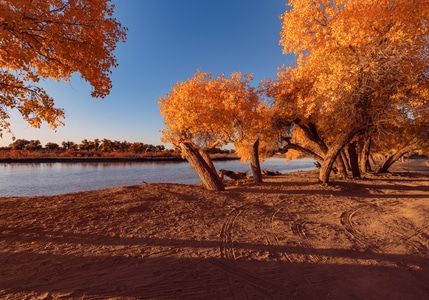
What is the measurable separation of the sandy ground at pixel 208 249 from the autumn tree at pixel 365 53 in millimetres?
4821

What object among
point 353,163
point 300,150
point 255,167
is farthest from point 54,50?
A: point 353,163

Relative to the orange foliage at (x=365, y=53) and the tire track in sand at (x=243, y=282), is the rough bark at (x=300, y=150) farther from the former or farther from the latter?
the tire track in sand at (x=243, y=282)

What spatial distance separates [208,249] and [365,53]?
10.7 m

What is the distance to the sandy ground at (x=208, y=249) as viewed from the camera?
140 inches

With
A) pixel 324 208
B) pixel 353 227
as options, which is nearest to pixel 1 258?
pixel 353 227

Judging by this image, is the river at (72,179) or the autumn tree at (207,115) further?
the river at (72,179)

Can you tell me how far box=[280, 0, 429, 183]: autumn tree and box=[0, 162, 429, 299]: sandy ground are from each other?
4821 millimetres

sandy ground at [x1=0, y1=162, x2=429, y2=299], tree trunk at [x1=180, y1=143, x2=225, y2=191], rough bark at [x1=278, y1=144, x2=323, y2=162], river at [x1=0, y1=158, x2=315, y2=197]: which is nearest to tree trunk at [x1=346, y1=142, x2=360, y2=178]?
rough bark at [x1=278, y1=144, x2=323, y2=162]

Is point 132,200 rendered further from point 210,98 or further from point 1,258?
point 210,98

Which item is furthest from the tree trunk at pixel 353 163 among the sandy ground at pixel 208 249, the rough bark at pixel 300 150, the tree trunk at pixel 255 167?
the sandy ground at pixel 208 249

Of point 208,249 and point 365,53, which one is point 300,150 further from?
point 208,249

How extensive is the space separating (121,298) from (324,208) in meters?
7.51

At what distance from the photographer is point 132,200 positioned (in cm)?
858

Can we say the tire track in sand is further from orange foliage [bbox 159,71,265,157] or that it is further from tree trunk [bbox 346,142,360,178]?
tree trunk [bbox 346,142,360,178]
